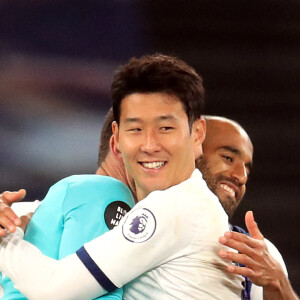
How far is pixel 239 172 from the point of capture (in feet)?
10.6

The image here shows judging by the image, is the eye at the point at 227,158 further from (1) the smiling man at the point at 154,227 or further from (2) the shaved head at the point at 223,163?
(1) the smiling man at the point at 154,227

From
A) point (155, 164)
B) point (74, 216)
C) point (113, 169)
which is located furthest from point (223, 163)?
point (74, 216)

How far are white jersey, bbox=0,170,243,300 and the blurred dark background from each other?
2.29 meters

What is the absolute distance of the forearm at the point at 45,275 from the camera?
183cm

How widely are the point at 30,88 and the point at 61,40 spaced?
330 millimetres

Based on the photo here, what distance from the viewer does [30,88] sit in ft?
14.0

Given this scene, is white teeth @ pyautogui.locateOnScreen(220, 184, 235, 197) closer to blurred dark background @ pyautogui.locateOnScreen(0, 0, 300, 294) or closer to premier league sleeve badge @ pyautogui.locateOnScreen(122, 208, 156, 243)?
blurred dark background @ pyautogui.locateOnScreen(0, 0, 300, 294)

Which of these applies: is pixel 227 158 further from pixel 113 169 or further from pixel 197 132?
pixel 197 132

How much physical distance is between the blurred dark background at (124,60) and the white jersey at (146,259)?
229cm

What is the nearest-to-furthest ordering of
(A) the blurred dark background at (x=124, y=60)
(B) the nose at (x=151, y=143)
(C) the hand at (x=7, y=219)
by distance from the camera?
(C) the hand at (x=7, y=219)
(B) the nose at (x=151, y=143)
(A) the blurred dark background at (x=124, y=60)

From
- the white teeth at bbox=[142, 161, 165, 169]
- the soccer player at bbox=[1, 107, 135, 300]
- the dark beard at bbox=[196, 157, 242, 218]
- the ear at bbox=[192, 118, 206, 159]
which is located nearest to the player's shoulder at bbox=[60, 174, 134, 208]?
the soccer player at bbox=[1, 107, 135, 300]

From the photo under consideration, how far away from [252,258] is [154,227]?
Answer: 0.95ft

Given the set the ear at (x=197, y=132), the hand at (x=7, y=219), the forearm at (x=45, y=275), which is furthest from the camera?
the ear at (x=197, y=132)

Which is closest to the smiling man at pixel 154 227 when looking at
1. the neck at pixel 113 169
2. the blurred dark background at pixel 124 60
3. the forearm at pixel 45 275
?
the forearm at pixel 45 275
